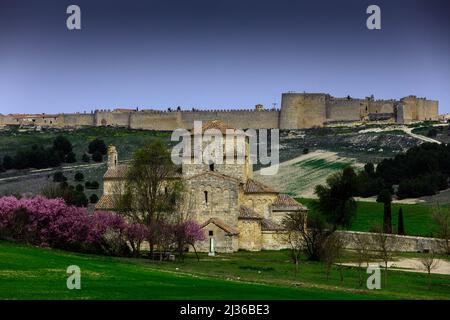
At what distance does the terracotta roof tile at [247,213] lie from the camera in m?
48.5

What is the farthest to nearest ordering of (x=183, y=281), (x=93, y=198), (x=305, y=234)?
1. (x=93, y=198)
2. (x=305, y=234)
3. (x=183, y=281)

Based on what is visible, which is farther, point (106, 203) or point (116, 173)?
point (116, 173)

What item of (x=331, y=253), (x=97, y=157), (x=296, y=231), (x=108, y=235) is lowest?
(x=331, y=253)

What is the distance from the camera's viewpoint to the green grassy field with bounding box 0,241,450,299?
75.2 ft

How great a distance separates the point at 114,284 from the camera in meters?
24.7

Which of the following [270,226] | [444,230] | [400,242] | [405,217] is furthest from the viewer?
[405,217]

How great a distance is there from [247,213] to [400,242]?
780cm

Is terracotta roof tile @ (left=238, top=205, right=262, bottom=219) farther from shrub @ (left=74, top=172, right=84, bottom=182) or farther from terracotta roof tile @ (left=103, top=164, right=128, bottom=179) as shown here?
shrub @ (left=74, top=172, right=84, bottom=182)

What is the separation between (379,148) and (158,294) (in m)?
76.6

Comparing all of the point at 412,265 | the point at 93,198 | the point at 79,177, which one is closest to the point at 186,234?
the point at 412,265

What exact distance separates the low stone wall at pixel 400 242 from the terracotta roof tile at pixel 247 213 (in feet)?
15.4

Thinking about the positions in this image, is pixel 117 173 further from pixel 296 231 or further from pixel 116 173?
pixel 296 231

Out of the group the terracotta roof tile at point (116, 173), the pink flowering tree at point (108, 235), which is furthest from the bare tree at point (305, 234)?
the terracotta roof tile at point (116, 173)

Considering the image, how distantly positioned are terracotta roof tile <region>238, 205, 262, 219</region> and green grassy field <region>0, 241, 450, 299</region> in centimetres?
978
